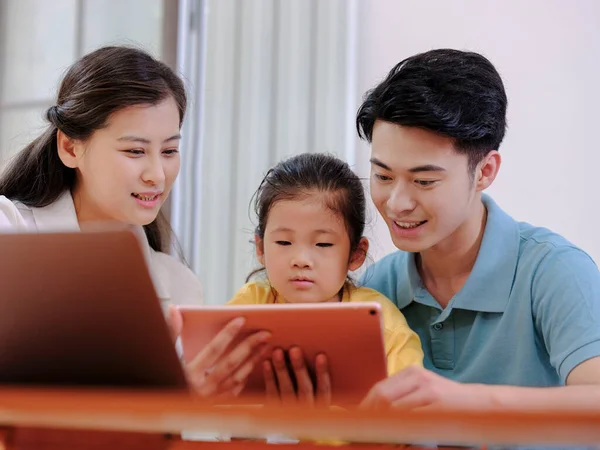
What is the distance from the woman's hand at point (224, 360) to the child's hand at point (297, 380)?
3 cm

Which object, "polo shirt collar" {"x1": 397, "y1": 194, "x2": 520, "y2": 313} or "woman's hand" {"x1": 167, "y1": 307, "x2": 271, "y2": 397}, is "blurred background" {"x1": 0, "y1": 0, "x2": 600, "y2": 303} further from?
"woman's hand" {"x1": 167, "y1": 307, "x2": 271, "y2": 397}

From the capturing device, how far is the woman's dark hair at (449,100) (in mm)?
1405

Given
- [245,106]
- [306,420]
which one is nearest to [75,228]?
[306,420]

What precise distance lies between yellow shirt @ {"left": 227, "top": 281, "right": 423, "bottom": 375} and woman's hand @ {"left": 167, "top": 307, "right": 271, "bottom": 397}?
0.78ft

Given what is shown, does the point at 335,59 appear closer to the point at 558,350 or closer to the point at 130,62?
the point at 130,62

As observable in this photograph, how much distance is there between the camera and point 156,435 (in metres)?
0.85

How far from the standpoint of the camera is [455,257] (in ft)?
5.12

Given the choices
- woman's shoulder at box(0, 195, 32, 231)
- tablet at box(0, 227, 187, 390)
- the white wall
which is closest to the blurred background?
the white wall

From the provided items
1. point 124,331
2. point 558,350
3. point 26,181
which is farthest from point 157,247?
point 124,331

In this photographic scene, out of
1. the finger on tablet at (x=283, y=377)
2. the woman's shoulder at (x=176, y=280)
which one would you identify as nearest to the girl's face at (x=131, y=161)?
the woman's shoulder at (x=176, y=280)

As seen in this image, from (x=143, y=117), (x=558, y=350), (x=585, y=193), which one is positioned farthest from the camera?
(x=585, y=193)

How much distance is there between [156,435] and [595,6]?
2.18 meters

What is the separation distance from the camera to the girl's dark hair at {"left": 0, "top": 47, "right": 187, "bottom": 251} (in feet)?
5.44

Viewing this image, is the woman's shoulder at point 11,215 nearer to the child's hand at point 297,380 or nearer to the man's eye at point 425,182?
the child's hand at point 297,380
